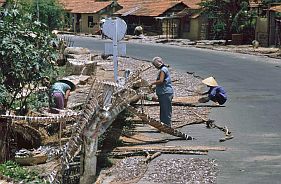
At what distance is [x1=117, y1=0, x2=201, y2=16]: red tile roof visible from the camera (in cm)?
5847

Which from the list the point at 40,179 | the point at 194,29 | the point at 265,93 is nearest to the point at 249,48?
the point at 194,29

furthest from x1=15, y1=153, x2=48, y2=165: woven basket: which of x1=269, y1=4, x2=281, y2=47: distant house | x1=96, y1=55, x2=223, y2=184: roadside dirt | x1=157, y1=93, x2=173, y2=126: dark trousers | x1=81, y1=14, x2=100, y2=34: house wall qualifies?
x1=81, y1=14, x2=100, y2=34: house wall

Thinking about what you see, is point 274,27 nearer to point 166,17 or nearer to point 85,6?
point 166,17

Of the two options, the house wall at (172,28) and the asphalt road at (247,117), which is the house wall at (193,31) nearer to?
the house wall at (172,28)

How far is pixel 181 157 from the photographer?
37.0 ft

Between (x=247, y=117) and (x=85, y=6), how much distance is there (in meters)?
58.3

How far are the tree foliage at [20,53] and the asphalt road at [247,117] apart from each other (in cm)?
361

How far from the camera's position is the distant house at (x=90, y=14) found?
2665 inches

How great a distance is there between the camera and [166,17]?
54.7 m

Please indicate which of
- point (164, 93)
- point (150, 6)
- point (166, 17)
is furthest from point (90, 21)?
point (164, 93)

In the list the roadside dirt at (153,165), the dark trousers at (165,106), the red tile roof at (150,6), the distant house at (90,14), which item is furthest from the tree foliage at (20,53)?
the distant house at (90,14)

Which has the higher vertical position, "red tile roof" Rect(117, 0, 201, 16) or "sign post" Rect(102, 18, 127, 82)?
"red tile roof" Rect(117, 0, 201, 16)

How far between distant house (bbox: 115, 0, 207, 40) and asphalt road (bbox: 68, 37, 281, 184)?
20.0 metres

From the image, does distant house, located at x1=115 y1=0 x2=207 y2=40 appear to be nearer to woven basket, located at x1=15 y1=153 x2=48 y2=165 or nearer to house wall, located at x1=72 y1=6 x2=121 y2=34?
house wall, located at x1=72 y1=6 x2=121 y2=34
